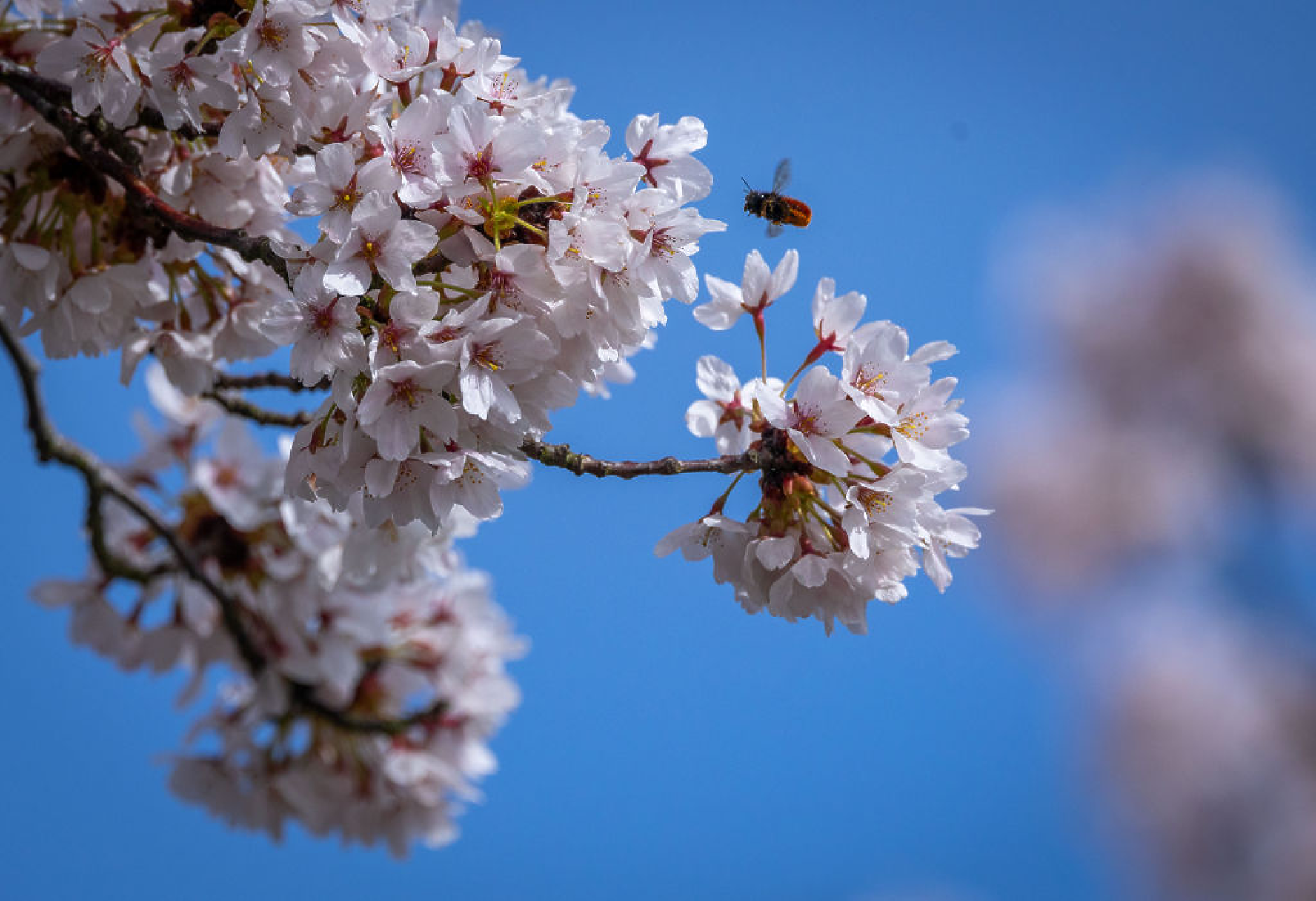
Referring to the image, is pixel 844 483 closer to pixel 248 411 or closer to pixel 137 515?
pixel 248 411

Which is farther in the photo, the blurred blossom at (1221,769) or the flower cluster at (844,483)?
the blurred blossom at (1221,769)

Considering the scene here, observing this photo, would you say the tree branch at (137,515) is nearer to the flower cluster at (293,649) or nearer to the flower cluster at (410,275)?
the flower cluster at (293,649)

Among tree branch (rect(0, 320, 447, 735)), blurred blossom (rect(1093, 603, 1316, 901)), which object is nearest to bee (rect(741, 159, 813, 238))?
tree branch (rect(0, 320, 447, 735))

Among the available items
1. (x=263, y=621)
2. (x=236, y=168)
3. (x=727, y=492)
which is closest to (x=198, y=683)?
(x=263, y=621)

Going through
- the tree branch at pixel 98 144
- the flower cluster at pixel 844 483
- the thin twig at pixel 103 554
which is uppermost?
the thin twig at pixel 103 554

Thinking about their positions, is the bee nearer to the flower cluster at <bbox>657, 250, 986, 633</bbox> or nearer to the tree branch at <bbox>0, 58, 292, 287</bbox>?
the flower cluster at <bbox>657, 250, 986, 633</bbox>

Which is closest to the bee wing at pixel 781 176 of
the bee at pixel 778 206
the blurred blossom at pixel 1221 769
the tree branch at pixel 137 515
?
the bee at pixel 778 206
